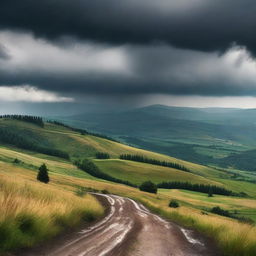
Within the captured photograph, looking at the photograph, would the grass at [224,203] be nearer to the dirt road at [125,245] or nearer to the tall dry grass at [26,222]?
the dirt road at [125,245]

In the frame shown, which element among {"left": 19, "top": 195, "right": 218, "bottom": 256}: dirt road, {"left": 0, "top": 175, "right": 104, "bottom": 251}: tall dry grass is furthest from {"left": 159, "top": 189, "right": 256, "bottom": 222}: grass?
{"left": 0, "top": 175, "right": 104, "bottom": 251}: tall dry grass

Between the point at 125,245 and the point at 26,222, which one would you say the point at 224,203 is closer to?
the point at 125,245

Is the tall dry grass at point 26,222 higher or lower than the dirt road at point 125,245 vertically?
higher

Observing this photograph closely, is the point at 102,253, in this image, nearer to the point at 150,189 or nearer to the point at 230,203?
the point at 150,189

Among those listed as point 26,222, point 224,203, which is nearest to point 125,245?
point 26,222

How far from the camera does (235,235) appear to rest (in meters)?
16.3

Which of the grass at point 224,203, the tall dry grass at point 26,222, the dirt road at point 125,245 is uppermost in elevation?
the tall dry grass at point 26,222

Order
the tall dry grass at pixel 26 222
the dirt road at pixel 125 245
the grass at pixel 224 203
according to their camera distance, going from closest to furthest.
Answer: the tall dry grass at pixel 26 222
the dirt road at pixel 125 245
the grass at pixel 224 203

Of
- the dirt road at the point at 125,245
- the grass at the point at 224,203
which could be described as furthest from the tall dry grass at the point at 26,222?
the grass at the point at 224,203

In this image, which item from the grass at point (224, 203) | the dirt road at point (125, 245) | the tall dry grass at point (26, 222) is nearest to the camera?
the tall dry grass at point (26, 222)

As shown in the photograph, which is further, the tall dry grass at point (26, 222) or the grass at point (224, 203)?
the grass at point (224, 203)

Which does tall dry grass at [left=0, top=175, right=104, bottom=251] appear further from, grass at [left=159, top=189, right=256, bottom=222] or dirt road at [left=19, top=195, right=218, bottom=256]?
grass at [left=159, top=189, right=256, bottom=222]

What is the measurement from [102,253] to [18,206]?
12.9 feet

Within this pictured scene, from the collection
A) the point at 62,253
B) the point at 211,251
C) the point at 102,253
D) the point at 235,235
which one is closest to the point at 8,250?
the point at 62,253
